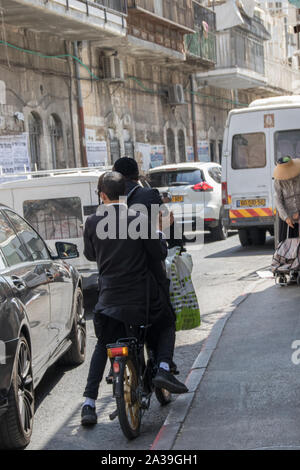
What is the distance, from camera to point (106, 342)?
5.81m

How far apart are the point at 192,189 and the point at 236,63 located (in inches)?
770

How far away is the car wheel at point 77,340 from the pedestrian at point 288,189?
157 inches

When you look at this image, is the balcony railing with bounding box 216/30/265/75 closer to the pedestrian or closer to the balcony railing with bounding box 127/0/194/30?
the balcony railing with bounding box 127/0/194/30

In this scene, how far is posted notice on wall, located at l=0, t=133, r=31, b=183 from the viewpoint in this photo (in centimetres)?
2062

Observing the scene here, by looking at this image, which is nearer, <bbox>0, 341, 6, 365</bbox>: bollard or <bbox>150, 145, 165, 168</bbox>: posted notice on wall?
<bbox>0, 341, 6, 365</bbox>: bollard

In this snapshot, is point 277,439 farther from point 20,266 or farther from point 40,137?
point 40,137

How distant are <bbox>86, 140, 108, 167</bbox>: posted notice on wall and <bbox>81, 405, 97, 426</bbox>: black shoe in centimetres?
1999

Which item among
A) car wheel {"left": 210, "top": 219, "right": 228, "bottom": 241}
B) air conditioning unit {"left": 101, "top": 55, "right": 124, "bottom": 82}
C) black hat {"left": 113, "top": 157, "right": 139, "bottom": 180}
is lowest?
car wheel {"left": 210, "top": 219, "right": 228, "bottom": 241}

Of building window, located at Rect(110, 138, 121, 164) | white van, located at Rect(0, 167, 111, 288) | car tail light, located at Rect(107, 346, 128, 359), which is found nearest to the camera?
car tail light, located at Rect(107, 346, 128, 359)

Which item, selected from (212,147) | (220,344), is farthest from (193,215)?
(212,147)

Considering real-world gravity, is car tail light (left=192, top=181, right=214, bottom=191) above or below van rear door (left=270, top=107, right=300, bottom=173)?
below

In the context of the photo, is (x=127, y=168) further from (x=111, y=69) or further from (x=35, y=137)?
(x=111, y=69)

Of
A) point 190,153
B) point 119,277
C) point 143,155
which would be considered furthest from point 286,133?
point 190,153

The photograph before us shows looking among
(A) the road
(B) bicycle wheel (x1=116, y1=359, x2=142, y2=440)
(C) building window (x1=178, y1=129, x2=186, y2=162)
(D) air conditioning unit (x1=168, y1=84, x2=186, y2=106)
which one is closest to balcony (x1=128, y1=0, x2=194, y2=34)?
(D) air conditioning unit (x1=168, y1=84, x2=186, y2=106)
